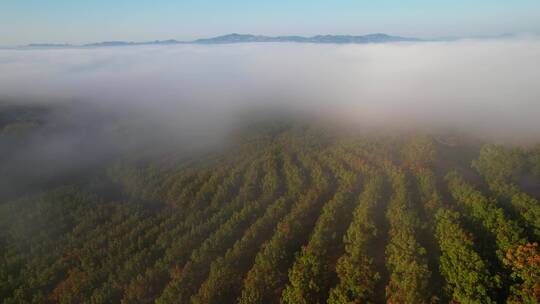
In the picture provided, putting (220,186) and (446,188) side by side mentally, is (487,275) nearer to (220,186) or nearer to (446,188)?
(446,188)

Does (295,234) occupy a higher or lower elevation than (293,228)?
lower

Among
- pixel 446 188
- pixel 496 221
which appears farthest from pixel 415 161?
pixel 496 221

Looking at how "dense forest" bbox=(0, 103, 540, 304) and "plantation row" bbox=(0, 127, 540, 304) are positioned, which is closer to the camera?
"plantation row" bbox=(0, 127, 540, 304)

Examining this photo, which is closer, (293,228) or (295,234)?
(295,234)

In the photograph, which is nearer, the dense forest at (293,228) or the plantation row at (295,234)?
the plantation row at (295,234)
